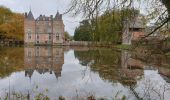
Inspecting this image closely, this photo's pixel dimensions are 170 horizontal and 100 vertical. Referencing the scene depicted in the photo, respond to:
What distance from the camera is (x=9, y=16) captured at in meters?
67.1

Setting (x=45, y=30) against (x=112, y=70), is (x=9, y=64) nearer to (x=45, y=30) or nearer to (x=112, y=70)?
(x=112, y=70)

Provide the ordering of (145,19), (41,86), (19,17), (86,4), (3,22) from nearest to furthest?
(86,4) → (145,19) → (41,86) → (3,22) → (19,17)

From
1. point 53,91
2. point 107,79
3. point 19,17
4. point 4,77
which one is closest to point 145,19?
point 53,91

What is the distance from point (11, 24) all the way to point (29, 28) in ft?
23.7

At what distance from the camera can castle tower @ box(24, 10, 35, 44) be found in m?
71.8

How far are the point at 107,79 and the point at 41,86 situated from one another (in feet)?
10.7

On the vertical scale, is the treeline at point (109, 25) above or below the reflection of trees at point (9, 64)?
above

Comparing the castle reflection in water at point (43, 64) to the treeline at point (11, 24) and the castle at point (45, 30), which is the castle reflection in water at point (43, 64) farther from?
the castle at point (45, 30)

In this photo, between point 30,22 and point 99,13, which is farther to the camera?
point 30,22

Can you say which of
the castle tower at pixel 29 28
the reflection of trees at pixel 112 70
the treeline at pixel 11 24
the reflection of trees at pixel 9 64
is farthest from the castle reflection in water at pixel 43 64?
the castle tower at pixel 29 28

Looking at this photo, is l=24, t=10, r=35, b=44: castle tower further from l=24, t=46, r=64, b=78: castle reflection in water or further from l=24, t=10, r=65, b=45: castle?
l=24, t=46, r=64, b=78: castle reflection in water

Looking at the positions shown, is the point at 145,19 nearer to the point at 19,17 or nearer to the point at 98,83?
the point at 98,83

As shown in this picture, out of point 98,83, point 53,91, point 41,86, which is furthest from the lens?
point 98,83

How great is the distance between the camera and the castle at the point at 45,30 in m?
72.9
